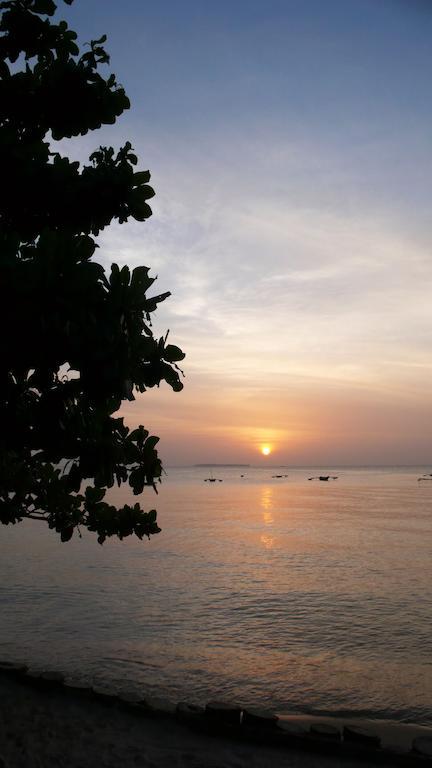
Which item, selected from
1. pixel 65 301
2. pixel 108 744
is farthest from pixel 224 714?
pixel 65 301

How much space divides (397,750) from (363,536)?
36.8 metres

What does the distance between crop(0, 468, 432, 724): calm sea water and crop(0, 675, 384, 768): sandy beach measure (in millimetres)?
3897

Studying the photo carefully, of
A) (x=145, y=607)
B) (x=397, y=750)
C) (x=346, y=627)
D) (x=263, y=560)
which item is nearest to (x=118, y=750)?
(x=397, y=750)

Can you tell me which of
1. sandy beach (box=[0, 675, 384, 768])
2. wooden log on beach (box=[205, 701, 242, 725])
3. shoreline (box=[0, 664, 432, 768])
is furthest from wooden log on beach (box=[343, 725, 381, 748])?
wooden log on beach (box=[205, 701, 242, 725])

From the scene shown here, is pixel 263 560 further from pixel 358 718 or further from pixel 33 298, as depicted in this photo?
pixel 33 298

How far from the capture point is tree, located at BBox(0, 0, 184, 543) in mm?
4160

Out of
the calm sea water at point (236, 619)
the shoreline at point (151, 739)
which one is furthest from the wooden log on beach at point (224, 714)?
the calm sea water at point (236, 619)

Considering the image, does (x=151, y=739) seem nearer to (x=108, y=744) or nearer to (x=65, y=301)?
(x=108, y=744)

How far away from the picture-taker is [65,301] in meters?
4.11

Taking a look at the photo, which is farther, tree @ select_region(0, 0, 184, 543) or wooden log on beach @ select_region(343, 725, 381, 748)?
wooden log on beach @ select_region(343, 725, 381, 748)

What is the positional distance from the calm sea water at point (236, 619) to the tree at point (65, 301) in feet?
25.5

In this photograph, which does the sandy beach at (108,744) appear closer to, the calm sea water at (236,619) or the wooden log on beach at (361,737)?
the wooden log on beach at (361,737)

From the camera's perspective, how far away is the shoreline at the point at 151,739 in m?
7.21

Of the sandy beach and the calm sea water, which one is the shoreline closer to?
the sandy beach
